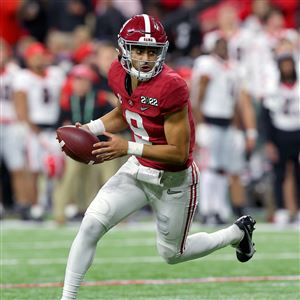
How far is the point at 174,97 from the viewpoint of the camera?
5.52 metres

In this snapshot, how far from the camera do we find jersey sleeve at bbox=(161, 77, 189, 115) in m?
5.52

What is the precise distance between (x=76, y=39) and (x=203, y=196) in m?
3.60

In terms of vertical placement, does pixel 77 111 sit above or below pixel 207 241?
below

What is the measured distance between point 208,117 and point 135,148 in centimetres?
581

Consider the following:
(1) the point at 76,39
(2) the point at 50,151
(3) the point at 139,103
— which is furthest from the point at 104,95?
(3) the point at 139,103

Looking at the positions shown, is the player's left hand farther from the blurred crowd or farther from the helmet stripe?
the blurred crowd

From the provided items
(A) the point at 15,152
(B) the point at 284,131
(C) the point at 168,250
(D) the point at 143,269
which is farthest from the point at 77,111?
(C) the point at 168,250

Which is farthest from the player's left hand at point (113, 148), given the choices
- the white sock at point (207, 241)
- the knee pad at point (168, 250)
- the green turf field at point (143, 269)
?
the green turf field at point (143, 269)

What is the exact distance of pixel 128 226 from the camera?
11.2 meters

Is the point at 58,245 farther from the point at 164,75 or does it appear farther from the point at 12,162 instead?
the point at 164,75

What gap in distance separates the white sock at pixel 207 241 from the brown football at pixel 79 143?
0.92 m

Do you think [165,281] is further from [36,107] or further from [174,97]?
[36,107]

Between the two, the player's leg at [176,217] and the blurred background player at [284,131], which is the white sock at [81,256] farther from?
the blurred background player at [284,131]

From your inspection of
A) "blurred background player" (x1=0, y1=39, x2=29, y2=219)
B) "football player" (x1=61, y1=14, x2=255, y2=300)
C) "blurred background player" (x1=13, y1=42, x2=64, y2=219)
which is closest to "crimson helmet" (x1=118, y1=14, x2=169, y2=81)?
"football player" (x1=61, y1=14, x2=255, y2=300)
